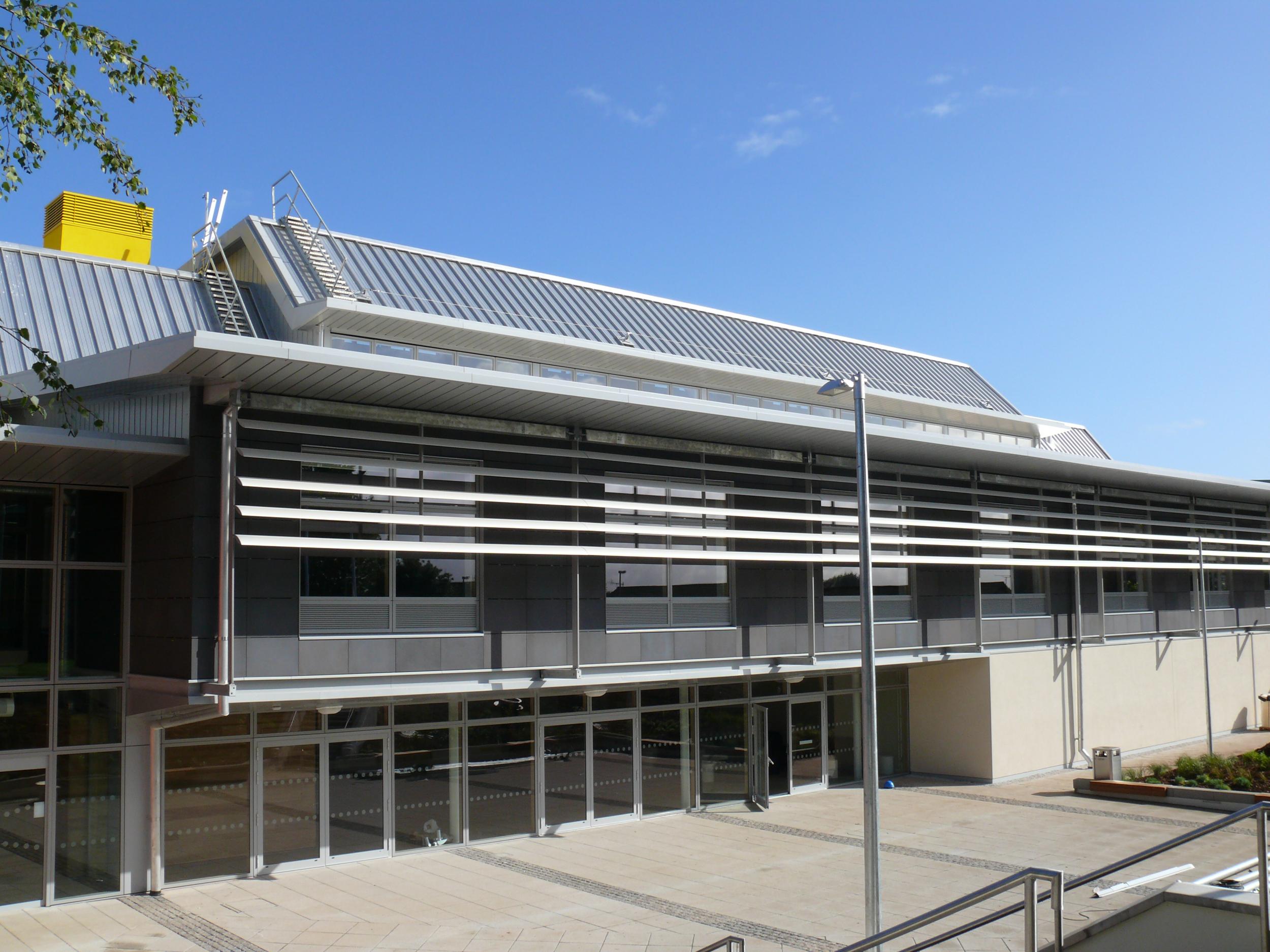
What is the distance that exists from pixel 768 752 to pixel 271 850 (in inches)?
376

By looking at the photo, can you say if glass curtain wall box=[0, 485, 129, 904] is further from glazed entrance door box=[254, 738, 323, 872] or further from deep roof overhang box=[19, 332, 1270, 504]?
deep roof overhang box=[19, 332, 1270, 504]

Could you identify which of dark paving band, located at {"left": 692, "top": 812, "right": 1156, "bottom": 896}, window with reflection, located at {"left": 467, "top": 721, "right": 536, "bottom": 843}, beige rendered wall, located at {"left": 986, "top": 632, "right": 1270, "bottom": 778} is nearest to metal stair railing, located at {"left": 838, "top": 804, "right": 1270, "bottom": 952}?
dark paving band, located at {"left": 692, "top": 812, "right": 1156, "bottom": 896}

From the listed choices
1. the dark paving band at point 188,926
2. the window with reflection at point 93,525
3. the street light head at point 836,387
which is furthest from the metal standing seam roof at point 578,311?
the dark paving band at point 188,926

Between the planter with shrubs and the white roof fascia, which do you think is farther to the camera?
the planter with shrubs

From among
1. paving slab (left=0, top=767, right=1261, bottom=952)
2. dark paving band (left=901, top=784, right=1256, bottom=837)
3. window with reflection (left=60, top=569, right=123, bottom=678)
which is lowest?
dark paving band (left=901, top=784, right=1256, bottom=837)

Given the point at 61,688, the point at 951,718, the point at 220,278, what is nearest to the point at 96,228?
the point at 220,278

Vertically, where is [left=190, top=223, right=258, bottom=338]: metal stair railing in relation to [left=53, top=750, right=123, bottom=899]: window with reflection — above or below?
above

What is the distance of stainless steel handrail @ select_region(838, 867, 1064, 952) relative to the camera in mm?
7125

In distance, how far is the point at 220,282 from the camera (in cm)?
2039

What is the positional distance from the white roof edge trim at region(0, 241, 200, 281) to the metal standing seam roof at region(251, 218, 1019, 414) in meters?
1.62

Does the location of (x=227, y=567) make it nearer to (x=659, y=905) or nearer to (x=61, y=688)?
(x=61, y=688)

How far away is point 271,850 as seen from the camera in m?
15.6

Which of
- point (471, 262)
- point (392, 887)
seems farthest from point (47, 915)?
point (471, 262)

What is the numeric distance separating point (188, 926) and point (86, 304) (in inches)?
400
